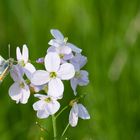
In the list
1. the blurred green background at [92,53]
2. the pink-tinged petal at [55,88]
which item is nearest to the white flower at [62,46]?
the pink-tinged petal at [55,88]

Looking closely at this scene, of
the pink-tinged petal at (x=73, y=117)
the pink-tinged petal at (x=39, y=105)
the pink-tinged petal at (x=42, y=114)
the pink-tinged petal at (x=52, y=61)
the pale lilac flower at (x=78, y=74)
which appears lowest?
the pink-tinged petal at (x=73, y=117)

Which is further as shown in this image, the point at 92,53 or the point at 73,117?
the point at 92,53

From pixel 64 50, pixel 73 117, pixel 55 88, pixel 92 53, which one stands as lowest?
pixel 92 53

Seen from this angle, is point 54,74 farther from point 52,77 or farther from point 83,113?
point 83,113

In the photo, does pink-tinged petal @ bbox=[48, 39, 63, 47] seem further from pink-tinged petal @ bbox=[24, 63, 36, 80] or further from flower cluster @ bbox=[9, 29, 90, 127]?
pink-tinged petal @ bbox=[24, 63, 36, 80]

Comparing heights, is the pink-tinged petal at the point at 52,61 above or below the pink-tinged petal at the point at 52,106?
above

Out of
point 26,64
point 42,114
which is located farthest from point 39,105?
point 26,64

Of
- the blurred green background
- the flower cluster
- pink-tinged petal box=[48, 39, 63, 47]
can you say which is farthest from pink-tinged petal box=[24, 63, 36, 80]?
the blurred green background

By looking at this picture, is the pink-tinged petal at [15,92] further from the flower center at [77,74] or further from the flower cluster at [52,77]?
the flower center at [77,74]
